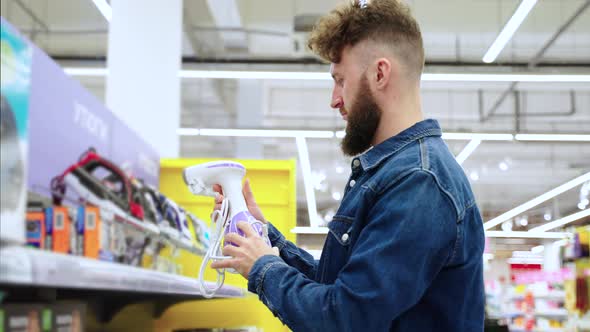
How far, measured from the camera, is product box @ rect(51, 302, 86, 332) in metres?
1.65

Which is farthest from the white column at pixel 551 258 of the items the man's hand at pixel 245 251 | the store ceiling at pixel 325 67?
the man's hand at pixel 245 251

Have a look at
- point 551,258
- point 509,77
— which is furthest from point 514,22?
point 551,258

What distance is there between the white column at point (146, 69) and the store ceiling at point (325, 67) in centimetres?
336

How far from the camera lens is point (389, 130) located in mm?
1745

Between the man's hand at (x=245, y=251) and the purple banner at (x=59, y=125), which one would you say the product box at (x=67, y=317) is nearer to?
the man's hand at (x=245, y=251)

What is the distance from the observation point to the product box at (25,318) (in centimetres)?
142

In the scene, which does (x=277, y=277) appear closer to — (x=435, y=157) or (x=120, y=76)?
(x=435, y=157)

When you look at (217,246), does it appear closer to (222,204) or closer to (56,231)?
(222,204)

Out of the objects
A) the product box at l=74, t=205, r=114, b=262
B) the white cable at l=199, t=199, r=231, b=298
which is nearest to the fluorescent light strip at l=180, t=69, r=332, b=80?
the product box at l=74, t=205, r=114, b=262

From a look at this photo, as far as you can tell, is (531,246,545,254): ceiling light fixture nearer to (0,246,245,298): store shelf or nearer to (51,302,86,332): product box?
(51,302,86,332): product box

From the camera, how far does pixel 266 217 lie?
13.7ft

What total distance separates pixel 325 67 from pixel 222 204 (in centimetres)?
795

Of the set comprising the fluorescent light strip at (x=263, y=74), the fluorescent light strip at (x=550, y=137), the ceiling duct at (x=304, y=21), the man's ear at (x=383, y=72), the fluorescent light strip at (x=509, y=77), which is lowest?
the man's ear at (x=383, y=72)

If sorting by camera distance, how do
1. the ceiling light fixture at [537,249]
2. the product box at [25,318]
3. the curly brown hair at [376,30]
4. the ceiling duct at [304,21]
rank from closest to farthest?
the product box at [25,318] → the curly brown hair at [376,30] → the ceiling duct at [304,21] → the ceiling light fixture at [537,249]
